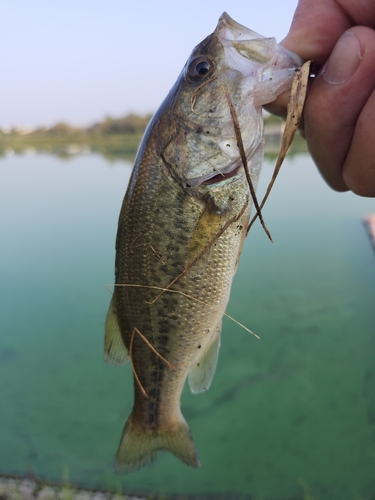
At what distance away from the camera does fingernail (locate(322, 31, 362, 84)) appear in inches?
48.8

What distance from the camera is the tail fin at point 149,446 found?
6.12 ft

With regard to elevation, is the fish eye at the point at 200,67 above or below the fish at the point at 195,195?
above

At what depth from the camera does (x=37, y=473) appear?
4.11 m

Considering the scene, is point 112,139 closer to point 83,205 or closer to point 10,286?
point 83,205

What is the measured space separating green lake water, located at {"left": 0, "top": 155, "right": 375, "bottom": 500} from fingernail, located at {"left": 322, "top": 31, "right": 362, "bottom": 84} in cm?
369

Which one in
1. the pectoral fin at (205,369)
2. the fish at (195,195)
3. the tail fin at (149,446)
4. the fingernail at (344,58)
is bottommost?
the tail fin at (149,446)

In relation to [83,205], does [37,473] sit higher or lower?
lower

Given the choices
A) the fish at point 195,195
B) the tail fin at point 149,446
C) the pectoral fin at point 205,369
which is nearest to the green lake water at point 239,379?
the tail fin at point 149,446

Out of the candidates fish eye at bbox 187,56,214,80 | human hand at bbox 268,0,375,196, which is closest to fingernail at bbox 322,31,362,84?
human hand at bbox 268,0,375,196

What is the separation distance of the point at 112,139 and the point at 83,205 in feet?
122

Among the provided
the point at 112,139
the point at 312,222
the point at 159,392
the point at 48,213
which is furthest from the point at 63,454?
the point at 112,139

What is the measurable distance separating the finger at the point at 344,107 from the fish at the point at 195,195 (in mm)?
139

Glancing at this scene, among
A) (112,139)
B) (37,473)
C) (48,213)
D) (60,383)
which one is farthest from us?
(112,139)

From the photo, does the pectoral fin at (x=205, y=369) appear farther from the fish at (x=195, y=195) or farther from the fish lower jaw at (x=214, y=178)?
the fish lower jaw at (x=214, y=178)
